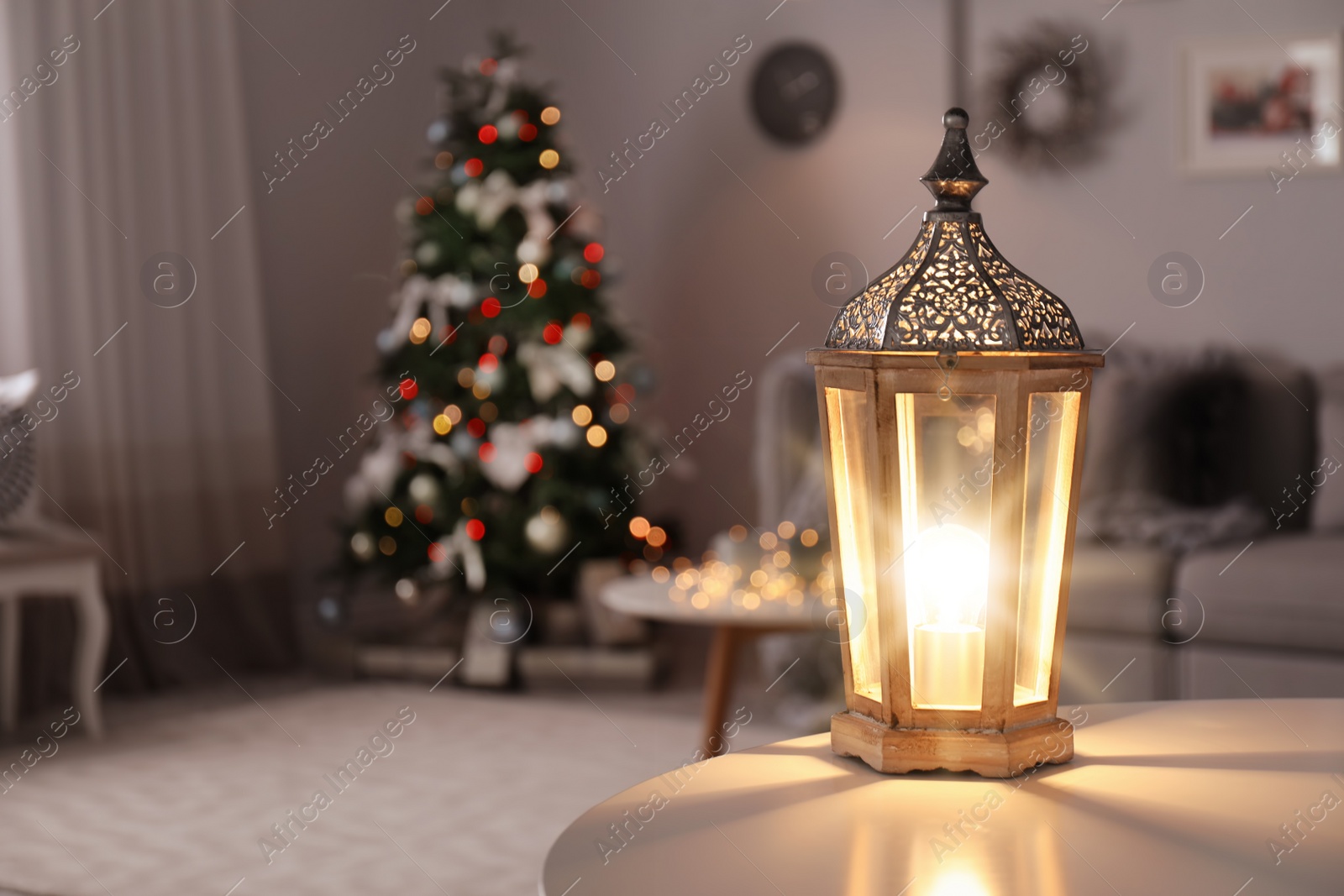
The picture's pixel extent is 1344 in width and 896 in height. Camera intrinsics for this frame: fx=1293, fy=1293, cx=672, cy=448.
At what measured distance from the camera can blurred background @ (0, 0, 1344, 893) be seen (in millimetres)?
2994

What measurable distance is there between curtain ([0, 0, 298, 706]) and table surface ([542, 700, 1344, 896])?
2951 millimetres

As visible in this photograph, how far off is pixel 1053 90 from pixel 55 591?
9.78 feet

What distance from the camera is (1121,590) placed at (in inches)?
111

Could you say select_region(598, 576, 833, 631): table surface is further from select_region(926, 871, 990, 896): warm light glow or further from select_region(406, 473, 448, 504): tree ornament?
select_region(926, 871, 990, 896): warm light glow

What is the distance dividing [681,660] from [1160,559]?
1.61 metres

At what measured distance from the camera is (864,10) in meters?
4.01

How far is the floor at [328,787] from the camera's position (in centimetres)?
222

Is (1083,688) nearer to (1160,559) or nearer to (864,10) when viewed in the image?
(1160,559)

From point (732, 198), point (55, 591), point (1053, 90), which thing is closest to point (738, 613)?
point (55, 591)

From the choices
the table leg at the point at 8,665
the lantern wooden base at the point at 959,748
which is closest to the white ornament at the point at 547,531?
the table leg at the point at 8,665

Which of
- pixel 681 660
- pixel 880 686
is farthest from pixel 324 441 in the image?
pixel 880 686

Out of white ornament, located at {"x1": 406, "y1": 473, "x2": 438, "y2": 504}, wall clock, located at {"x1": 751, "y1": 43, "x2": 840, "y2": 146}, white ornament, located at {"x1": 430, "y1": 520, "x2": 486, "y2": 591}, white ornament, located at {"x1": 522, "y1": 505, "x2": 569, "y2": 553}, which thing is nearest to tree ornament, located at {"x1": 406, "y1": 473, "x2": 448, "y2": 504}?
white ornament, located at {"x1": 406, "y1": 473, "x2": 438, "y2": 504}

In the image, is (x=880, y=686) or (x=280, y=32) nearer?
(x=880, y=686)

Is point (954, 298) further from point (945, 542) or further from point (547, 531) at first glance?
point (547, 531)
